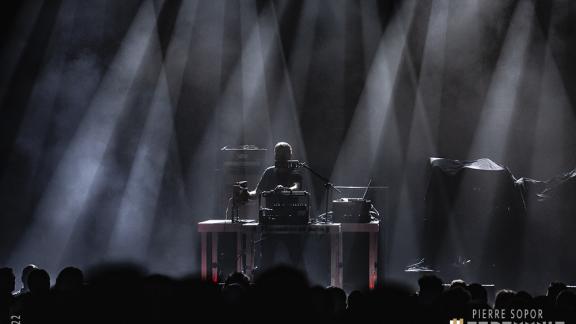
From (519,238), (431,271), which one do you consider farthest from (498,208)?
(431,271)

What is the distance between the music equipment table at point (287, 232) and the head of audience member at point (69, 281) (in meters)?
3.10

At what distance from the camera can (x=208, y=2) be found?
9.50 metres

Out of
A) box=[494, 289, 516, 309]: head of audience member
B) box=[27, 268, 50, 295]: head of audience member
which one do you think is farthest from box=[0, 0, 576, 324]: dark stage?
box=[27, 268, 50, 295]: head of audience member

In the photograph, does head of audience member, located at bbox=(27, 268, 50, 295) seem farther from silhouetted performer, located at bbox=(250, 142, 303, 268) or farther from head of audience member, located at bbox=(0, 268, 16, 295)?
silhouetted performer, located at bbox=(250, 142, 303, 268)

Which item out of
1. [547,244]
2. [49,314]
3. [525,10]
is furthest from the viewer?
[525,10]

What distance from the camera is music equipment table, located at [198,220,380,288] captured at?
6.33 metres

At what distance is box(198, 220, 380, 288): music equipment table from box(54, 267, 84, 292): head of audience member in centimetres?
310

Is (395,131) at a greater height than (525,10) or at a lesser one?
lesser

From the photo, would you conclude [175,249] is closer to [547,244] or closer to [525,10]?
[547,244]

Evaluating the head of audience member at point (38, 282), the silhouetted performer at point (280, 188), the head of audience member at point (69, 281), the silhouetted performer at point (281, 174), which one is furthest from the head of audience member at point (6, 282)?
the silhouetted performer at point (281, 174)

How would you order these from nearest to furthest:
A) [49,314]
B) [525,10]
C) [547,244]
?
[49,314]
[547,244]
[525,10]

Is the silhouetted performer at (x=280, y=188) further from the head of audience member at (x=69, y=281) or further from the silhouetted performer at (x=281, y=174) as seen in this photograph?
the head of audience member at (x=69, y=281)

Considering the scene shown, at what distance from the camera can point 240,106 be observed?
9562 mm

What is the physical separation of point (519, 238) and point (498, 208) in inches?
16.2
